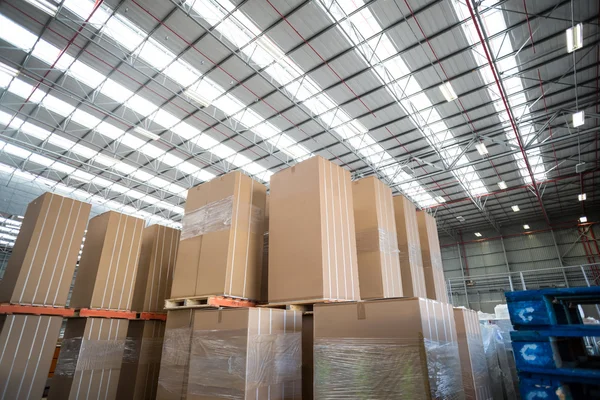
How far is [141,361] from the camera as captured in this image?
5.14 m

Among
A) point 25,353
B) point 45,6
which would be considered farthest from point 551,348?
point 45,6

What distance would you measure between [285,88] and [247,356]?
7.38 metres

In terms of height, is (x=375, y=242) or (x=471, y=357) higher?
(x=375, y=242)

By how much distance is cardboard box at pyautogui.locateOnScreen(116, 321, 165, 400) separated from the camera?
4914 millimetres

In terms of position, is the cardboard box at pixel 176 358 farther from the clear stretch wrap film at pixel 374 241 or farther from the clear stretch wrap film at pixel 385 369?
the clear stretch wrap film at pixel 374 241

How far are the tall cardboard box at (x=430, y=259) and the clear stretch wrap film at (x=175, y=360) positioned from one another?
437cm

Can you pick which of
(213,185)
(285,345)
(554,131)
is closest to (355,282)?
(285,345)

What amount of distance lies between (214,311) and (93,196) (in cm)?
1390

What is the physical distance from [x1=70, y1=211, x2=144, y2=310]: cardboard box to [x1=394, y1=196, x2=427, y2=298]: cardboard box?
4.55 m

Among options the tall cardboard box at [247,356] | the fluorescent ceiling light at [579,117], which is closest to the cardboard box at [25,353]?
the tall cardboard box at [247,356]

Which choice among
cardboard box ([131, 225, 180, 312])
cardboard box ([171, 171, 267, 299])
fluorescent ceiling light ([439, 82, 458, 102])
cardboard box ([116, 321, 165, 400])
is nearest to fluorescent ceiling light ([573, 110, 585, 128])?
fluorescent ceiling light ([439, 82, 458, 102])

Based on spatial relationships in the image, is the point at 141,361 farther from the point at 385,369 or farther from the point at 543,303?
the point at 543,303

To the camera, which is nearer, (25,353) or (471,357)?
(471,357)

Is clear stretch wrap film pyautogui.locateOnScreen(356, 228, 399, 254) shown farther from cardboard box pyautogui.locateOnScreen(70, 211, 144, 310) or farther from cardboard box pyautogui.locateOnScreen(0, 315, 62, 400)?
cardboard box pyautogui.locateOnScreen(0, 315, 62, 400)
